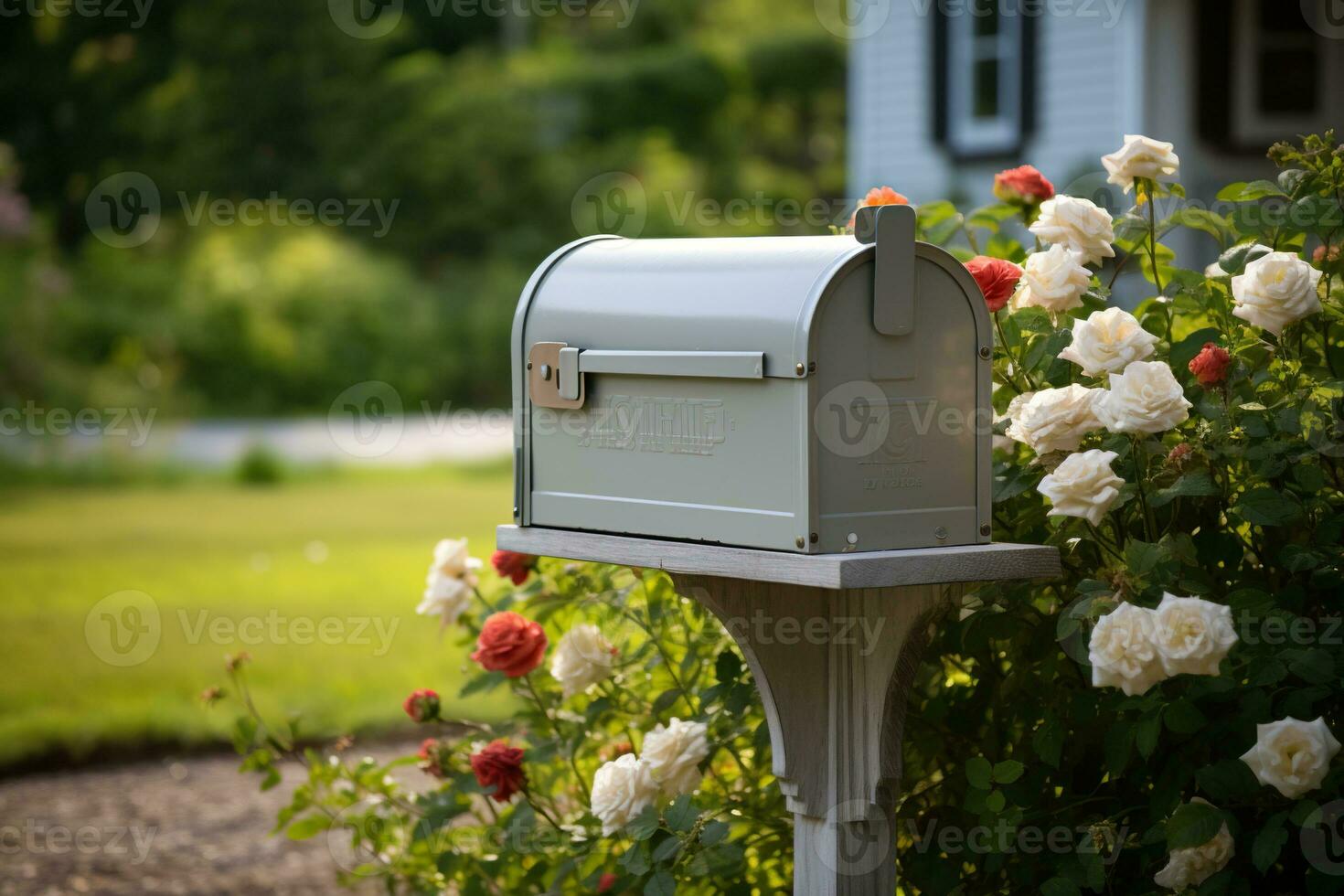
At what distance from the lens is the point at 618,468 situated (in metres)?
1.80

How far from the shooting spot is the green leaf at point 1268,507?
5.85 ft

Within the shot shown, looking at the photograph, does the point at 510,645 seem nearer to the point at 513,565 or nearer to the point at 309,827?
the point at 513,565

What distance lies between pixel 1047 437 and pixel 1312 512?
1.28ft

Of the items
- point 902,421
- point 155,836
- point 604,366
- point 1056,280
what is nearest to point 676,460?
point 604,366

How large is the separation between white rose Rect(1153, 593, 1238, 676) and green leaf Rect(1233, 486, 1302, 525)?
0.21m

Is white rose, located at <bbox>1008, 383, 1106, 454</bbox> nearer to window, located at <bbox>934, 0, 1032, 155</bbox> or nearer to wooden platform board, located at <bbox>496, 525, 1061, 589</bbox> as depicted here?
wooden platform board, located at <bbox>496, 525, 1061, 589</bbox>

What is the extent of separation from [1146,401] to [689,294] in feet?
1.85

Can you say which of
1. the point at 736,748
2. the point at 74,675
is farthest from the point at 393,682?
the point at 736,748

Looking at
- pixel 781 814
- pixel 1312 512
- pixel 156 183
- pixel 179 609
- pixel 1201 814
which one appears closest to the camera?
pixel 1201 814

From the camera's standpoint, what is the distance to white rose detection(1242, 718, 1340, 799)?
65.2 inches

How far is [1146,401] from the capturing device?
1723mm

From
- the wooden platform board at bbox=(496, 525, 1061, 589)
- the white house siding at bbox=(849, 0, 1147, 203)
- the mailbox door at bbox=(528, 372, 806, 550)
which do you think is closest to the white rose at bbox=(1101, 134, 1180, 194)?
the wooden platform board at bbox=(496, 525, 1061, 589)

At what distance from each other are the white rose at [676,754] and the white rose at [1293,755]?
74cm

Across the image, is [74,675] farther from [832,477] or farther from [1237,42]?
[1237,42]
